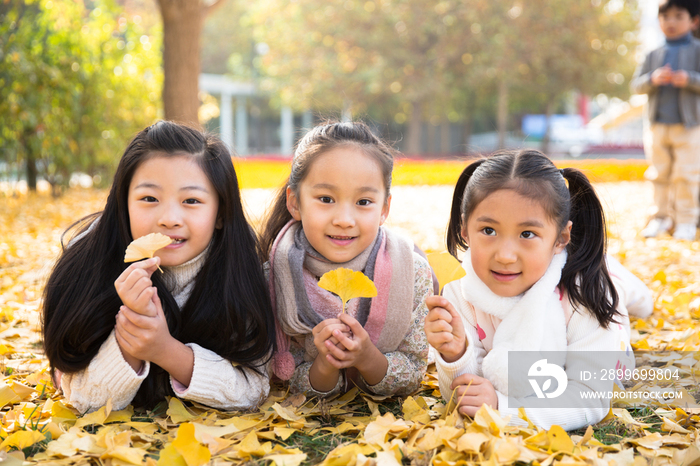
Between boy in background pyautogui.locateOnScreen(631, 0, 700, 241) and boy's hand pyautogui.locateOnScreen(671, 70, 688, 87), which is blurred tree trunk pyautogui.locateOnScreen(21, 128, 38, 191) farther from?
boy's hand pyautogui.locateOnScreen(671, 70, 688, 87)

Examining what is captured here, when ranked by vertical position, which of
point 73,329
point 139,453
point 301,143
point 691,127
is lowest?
point 139,453

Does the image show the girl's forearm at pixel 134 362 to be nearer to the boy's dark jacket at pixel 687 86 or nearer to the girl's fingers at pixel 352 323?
the girl's fingers at pixel 352 323

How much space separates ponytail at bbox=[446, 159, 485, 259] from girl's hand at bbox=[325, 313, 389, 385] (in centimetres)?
53

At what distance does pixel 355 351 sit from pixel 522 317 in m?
0.57

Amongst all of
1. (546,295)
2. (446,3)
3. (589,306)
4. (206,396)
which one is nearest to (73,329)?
(206,396)

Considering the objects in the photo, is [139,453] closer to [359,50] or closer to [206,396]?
[206,396]

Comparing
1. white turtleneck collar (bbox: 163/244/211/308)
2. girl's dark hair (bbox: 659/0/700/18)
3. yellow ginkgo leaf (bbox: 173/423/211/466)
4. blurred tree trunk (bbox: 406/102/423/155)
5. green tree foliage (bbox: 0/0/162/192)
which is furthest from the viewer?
blurred tree trunk (bbox: 406/102/423/155)

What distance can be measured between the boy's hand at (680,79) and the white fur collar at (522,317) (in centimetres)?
378

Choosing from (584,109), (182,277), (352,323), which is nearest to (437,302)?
(352,323)

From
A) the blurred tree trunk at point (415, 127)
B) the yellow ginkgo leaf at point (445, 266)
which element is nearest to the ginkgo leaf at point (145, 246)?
the yellow ginkgo leaf at point (445, 266)

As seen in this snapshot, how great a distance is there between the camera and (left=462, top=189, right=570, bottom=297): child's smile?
6.29 ft

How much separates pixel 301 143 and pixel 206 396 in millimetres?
962

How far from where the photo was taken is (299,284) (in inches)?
83.3

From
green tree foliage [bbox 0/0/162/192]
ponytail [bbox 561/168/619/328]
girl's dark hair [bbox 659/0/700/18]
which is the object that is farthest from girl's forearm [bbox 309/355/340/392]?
green tree foliage [bbox 0/0/162/192]
